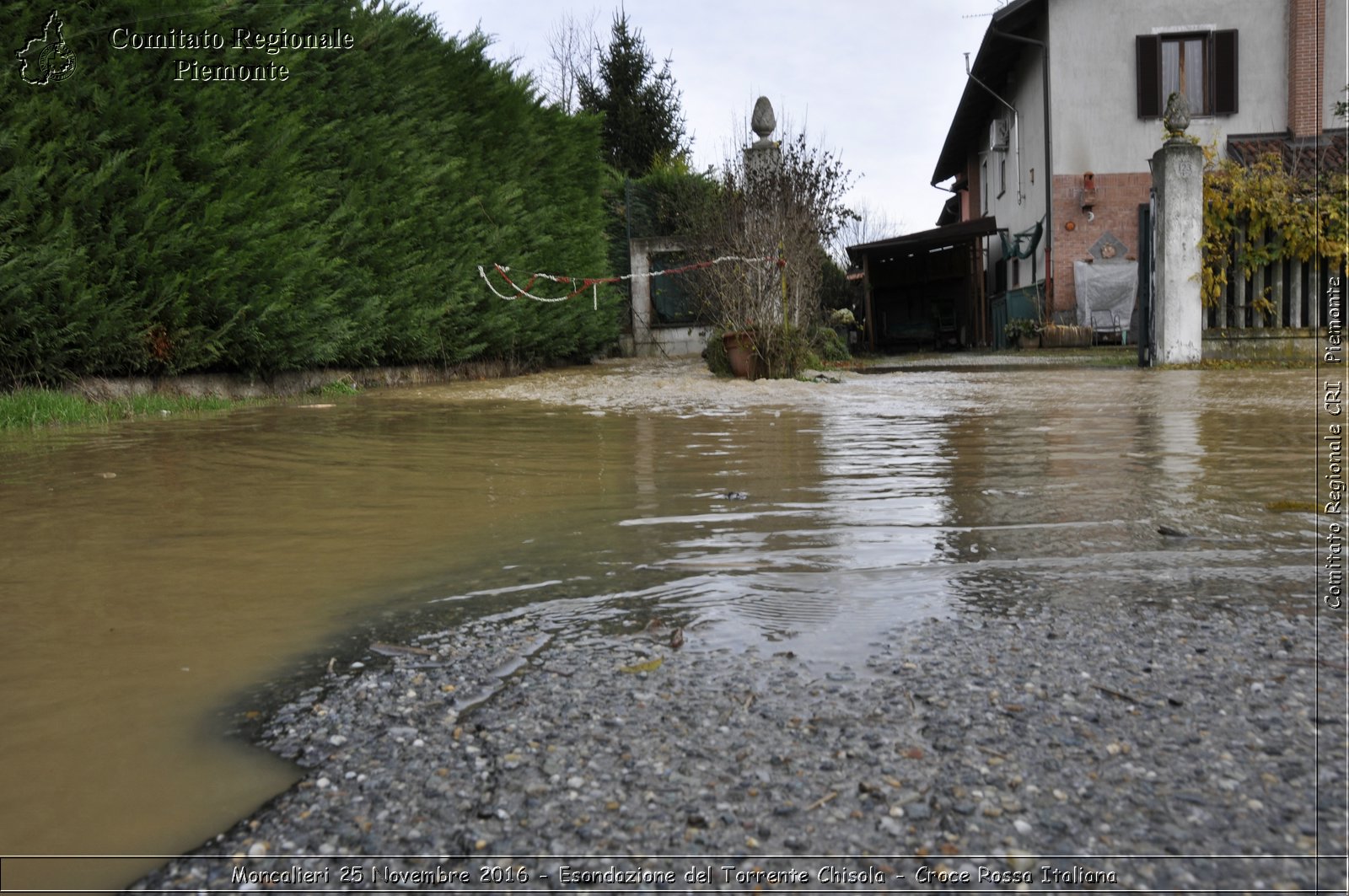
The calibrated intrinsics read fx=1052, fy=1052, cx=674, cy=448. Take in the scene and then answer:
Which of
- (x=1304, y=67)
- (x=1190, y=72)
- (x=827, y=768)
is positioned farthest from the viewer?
(x=1190, y=72)

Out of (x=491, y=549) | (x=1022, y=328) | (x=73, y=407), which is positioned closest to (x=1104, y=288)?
(x=1022, y=328)

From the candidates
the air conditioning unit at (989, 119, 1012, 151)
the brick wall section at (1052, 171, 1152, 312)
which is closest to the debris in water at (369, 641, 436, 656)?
the brick wall section at (1052, 171, 1152, 312)

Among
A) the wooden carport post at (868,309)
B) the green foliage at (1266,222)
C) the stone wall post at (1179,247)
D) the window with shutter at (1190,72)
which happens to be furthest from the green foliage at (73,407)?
the window with shutter at (1190,72)

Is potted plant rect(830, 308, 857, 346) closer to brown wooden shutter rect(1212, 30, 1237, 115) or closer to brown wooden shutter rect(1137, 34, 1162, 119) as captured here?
brown wooden shutter rect(1137, 34, 1162, 119)

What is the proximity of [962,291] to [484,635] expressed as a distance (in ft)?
82.3

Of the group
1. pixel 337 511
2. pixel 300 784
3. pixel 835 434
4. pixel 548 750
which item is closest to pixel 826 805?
pixel 548 750

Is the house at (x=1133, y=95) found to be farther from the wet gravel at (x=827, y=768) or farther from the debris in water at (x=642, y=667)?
the debris in water at (x=642, y=667)

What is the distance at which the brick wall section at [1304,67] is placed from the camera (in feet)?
57.3

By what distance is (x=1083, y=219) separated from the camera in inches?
731

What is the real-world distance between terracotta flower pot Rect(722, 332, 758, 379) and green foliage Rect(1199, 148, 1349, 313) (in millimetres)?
4902

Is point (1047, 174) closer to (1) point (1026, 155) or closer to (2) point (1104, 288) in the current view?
(1) point (1026, 155)

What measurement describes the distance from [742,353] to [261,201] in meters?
4.76

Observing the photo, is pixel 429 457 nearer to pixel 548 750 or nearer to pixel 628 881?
pixel 548 750

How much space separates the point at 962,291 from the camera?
1016 inches
